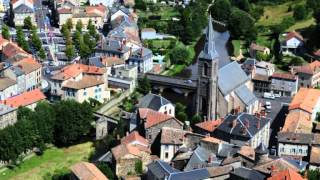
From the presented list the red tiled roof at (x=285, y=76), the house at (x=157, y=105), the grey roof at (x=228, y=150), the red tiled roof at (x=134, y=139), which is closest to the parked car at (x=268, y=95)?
the red tiled roof at (x=285, y=76)

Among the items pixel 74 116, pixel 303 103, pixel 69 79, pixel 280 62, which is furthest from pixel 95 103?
pixel 280 62

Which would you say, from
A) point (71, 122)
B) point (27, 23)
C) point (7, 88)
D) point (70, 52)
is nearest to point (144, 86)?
point (70, 52)

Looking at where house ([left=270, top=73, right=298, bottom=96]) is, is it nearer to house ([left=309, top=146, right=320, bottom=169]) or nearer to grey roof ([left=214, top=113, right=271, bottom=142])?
grey roof ([left=214, top=113, right=271, bottom=142])

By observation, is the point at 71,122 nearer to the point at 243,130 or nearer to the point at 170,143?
the point at 170,143

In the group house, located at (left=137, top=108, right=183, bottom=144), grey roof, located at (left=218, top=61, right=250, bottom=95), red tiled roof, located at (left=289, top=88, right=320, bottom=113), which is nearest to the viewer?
house, located at (left=137, top=108, right=183, bottom=144)

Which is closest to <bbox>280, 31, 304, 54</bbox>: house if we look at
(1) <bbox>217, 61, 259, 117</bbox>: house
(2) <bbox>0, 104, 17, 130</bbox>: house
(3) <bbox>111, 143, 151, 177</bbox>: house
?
(1) <bbox>217, 61, 259, 117</bbox>: house

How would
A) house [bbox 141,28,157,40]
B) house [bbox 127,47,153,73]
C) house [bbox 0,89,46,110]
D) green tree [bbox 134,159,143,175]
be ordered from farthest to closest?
house [bbox 141,28,157,40] < house [bbox 127,47,153,73] < house [bbox 0,89,46,110] < green tree [bbox 134,159,143,175]
